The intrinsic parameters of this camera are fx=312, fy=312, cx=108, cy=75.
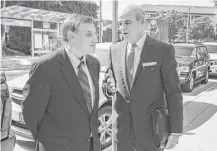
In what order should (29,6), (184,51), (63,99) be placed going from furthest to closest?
(29,6), (184,51), (63,99)

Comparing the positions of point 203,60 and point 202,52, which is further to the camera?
point 202,52

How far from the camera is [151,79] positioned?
2604mm

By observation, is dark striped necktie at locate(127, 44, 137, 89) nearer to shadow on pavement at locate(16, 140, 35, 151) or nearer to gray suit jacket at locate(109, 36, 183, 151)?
gray suit jacket at locate(109, 36, 183, 151)

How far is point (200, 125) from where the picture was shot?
6223 mm

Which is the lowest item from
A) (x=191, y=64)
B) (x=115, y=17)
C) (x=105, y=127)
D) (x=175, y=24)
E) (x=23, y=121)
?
(x=105, y=127)

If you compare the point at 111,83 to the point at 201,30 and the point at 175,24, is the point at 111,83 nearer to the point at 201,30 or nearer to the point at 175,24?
the point at 175,24

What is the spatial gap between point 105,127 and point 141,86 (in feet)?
6.97

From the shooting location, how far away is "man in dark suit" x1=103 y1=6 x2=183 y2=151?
2.62 metres

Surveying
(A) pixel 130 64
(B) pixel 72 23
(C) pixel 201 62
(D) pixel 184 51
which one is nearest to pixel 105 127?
(A) pixel 130 64

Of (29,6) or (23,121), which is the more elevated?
(29,6)

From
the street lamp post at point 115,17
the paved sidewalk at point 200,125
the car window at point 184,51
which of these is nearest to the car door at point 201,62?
the car window at point 184,51

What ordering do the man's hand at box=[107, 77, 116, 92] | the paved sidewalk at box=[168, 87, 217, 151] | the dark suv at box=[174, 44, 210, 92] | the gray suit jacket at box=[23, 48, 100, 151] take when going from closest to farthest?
the gray suit jacket at box=[23, 48, 100, 151] → the man's hand at box=[107, 77, 116, 92] → the paved sidewalk at box=[168, 87, 217, 151] → the dark suv at box=[174, 44, 210, 92]

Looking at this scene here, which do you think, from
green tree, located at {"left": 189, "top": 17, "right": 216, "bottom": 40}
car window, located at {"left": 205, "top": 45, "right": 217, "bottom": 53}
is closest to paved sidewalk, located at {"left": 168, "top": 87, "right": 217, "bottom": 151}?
car window, located at {"left": 205, "top": 45, "right": 217, "bottom": 53}

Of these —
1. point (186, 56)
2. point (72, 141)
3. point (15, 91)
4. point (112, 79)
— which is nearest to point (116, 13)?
point (112, 79)
